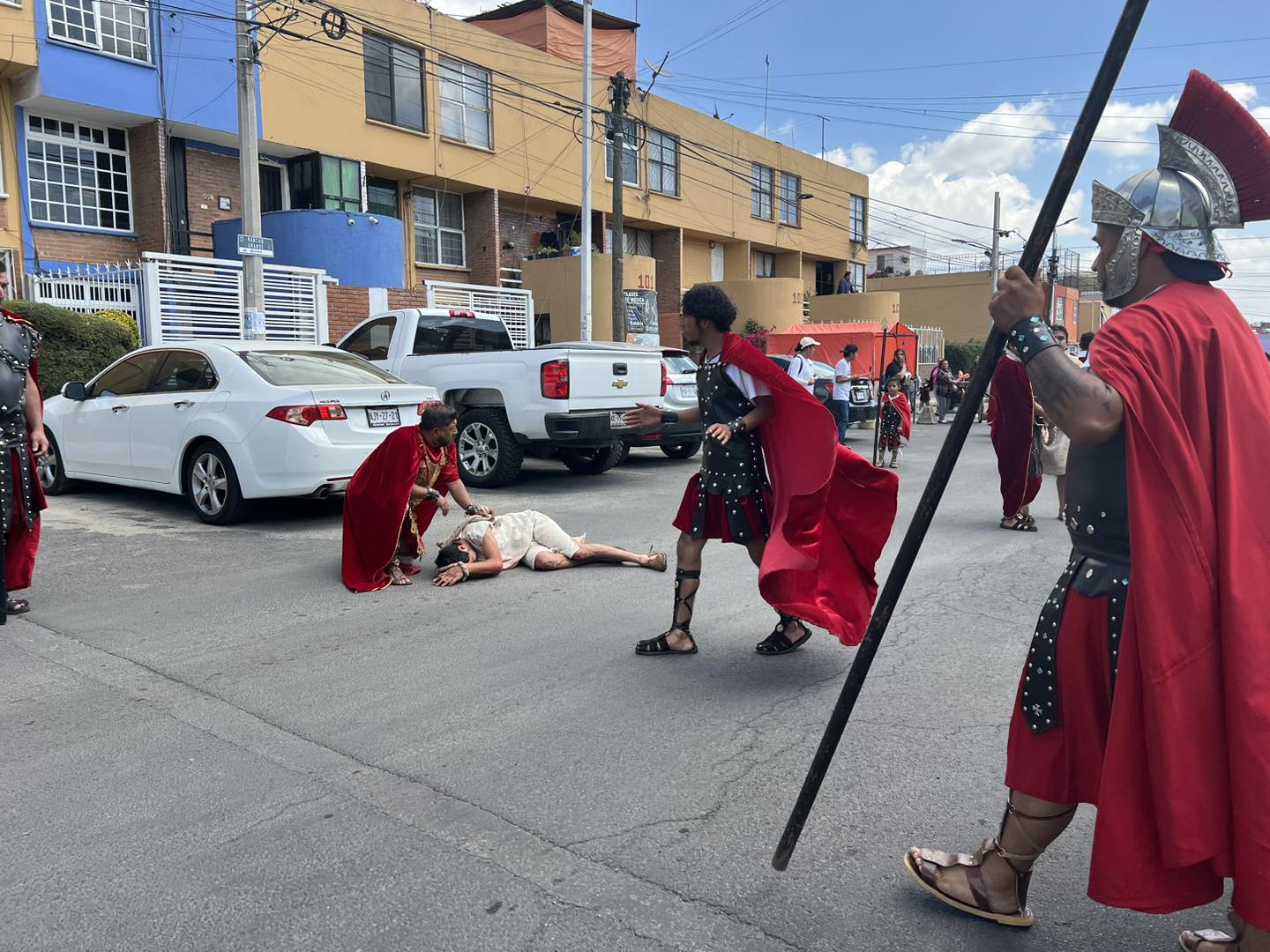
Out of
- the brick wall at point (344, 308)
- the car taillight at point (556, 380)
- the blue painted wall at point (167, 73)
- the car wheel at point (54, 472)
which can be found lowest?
the car wheel at point (54, 472)

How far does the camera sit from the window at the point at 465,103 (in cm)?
2384

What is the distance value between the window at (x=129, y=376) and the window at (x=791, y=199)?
1216 inches

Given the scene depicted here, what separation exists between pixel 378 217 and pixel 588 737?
18501 millimetres

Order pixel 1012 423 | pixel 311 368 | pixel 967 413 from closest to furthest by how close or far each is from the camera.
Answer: pixel 967 413 → pixel 1012 423 → pixel 311 368

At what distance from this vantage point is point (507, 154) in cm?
2541

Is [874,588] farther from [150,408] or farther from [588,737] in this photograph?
[150,408]

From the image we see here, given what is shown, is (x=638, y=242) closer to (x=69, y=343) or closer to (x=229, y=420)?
(x=69, y=343)

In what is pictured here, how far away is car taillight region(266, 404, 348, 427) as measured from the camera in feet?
26.3

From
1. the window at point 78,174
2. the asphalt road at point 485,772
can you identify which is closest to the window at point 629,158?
the window at point 78,174

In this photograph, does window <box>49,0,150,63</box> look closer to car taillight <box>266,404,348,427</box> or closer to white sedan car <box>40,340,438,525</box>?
white sedan car <box>40,340,438,525</box>

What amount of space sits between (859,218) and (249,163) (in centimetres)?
3308

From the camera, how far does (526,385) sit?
1058cm

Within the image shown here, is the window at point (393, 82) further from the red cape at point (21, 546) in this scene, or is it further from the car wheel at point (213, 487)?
the red cape at point (21, 546)

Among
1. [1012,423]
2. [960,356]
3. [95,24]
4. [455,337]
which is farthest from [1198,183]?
[960,356]
